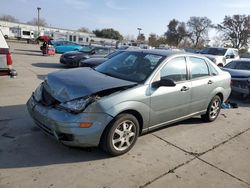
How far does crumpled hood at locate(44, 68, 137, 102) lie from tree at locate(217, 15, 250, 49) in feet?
183

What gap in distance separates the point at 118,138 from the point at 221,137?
2.40 meters

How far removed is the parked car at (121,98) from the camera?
3.50m

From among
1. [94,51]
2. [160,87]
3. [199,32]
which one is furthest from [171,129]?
[199,32]

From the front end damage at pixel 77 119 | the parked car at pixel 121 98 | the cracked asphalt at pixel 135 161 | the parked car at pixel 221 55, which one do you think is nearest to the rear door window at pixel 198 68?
the parked car at pixel 121 98

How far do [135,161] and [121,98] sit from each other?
0.99 m

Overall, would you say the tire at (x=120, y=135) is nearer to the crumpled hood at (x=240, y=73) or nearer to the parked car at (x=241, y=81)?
the parked car at (x=241, y=81)

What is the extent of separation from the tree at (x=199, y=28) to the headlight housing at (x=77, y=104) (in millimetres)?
64488

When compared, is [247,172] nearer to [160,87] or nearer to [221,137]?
[221,137]

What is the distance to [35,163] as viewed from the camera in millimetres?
3508

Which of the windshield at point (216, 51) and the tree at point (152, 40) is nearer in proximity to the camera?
the windshield at point (216, 51)

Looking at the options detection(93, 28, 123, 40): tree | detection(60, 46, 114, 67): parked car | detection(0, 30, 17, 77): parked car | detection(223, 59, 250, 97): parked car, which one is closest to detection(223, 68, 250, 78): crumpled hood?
detection(223, 59, 250, 97): parked car

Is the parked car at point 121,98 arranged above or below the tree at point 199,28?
below

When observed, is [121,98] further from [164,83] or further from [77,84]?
[164,83]

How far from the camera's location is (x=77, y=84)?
3.82m
